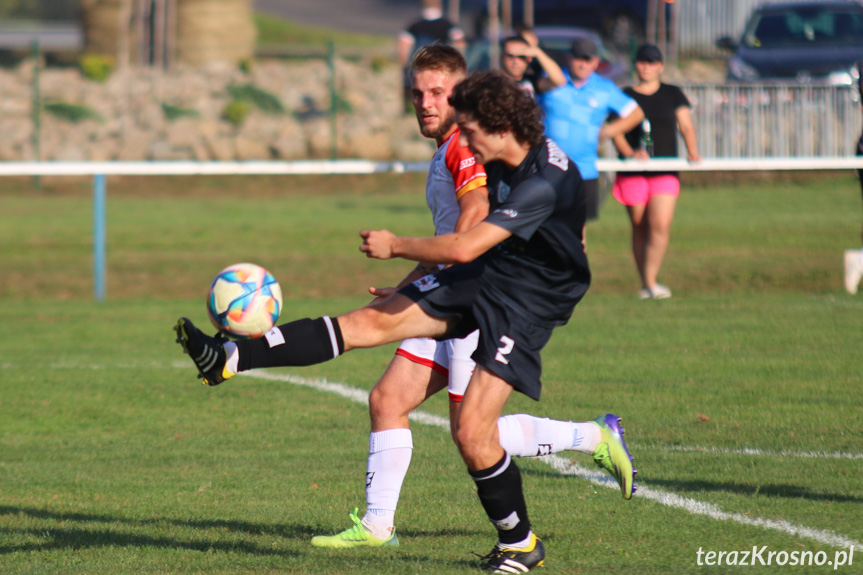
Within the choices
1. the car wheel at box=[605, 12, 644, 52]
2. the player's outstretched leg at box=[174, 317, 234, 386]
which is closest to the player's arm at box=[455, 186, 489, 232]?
the player's outstretched leg at box=[174, 317, 234, 386]

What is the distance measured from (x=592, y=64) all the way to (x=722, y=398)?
4356 mm

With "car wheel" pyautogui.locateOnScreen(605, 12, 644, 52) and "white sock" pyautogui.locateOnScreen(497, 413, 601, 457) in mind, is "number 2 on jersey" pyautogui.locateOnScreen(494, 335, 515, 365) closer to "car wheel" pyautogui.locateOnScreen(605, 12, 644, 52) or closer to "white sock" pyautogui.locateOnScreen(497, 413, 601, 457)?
"white sock" pyautogui.locateOnScreen(497, 413, 601, 457)

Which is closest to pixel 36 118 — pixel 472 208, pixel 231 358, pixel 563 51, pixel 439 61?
pixel 563 51

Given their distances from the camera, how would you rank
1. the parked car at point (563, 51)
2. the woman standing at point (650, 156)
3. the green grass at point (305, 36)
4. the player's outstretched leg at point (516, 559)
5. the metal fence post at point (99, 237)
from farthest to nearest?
the green grass at point (305, 36)
the parked car at point (563, 51)
the metal fence post at point (99, 237)
the woman standing at point (650, 156)
the player's outstretched leg at point (516, 559)

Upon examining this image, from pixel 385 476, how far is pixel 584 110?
6407 millimetres

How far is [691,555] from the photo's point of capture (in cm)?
438

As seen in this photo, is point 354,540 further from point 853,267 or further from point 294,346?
point 853,267

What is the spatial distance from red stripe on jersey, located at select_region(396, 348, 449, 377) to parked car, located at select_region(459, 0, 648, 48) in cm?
2321

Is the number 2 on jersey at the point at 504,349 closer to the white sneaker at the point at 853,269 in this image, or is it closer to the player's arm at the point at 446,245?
the player's arm at the point at 446,245

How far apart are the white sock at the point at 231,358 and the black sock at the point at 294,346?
0.01 meters

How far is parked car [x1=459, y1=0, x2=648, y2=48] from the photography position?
89.6 feet

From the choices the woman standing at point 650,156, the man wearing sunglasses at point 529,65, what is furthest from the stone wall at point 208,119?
A: the woman standing at point 650,156

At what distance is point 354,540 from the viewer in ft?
15.5

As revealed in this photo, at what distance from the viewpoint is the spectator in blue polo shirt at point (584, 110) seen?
34.6 ft
